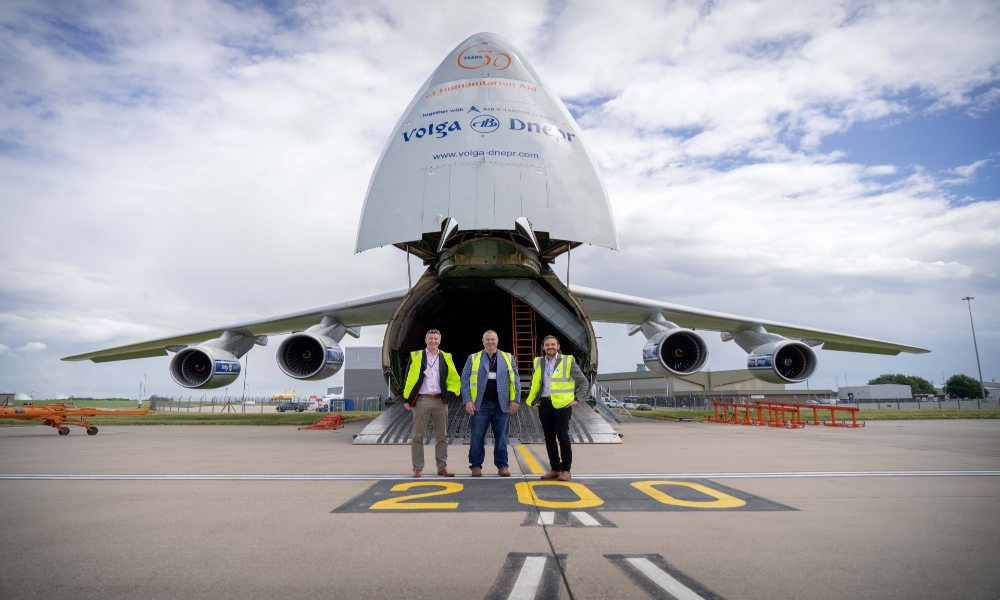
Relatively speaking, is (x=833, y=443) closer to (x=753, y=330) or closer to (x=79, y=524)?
(x=753, y=330)

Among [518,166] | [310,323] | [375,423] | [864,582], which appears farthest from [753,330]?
[864,582]

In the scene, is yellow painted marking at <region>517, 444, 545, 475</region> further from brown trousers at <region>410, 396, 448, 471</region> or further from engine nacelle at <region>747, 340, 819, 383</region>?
engine nacelle at <region>747, 340, 819, 383</region>

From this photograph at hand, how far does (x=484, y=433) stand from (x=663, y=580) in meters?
3.23

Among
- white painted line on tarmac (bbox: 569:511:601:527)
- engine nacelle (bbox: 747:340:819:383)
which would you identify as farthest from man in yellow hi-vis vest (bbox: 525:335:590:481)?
engine nacelle (bbox: 747:340:819:383)

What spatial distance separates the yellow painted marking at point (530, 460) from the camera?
5.22 meters

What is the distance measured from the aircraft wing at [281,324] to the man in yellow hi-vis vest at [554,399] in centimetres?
723

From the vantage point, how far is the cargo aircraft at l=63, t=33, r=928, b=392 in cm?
777

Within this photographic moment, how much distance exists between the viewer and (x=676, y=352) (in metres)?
11.8

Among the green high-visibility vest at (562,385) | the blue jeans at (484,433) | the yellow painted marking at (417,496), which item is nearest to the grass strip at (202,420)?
the blue jeans at (484,433)

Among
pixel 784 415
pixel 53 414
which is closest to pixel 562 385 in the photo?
pixel 784 415

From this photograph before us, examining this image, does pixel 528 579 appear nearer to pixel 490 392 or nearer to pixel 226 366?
pixel 490 392

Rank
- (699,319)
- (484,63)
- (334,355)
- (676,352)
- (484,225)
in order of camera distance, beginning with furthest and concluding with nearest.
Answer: (699,319), (676,352), (334,355), (484,63), (484,225)

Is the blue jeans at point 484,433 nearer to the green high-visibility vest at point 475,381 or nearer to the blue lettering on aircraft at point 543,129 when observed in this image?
the green high-visibility vest at point 475,381

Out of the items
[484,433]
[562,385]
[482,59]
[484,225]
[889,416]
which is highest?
[482,59]
